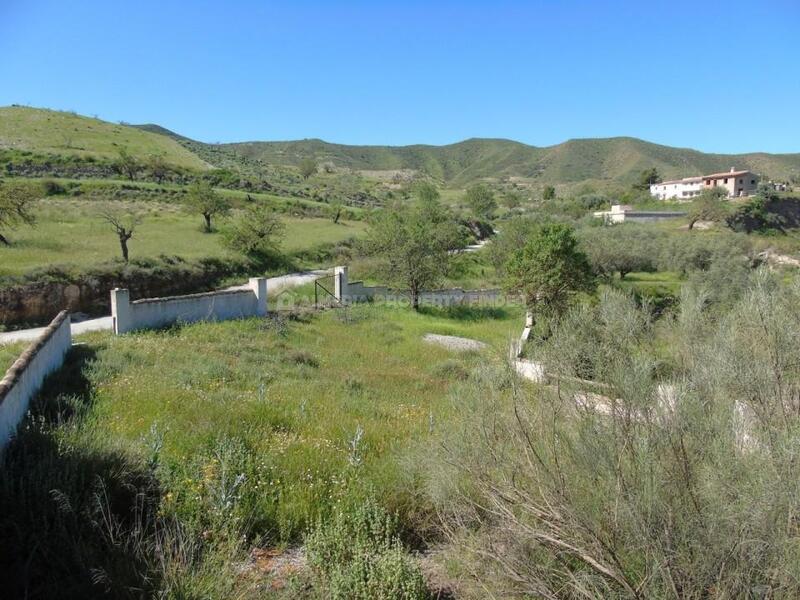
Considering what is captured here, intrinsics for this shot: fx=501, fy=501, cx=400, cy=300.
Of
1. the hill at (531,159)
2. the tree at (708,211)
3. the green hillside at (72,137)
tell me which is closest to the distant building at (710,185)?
the tree at (708,211)

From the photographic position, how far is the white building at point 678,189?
267ft

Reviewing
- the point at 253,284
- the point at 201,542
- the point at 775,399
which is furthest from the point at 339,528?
the point at 253,284

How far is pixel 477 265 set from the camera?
1629 inches

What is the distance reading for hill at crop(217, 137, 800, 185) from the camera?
402 feet

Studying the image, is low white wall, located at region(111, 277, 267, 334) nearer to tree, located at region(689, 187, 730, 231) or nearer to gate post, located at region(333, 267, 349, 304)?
gate post, located at region(333, 267, 349, 304)

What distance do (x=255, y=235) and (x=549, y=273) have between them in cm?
1674

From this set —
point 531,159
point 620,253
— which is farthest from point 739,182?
point 531,159

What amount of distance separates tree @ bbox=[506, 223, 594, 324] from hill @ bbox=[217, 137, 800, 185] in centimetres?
10176

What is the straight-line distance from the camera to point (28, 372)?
7.01m

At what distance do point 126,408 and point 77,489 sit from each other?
8.87 feet

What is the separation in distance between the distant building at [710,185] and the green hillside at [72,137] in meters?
73.1

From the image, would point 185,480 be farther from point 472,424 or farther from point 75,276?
point 75,276

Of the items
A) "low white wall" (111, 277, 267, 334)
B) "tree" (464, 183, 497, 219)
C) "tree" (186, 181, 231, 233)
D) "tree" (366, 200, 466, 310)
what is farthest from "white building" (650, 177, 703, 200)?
"low white wall" (111, 277, 267, 334)

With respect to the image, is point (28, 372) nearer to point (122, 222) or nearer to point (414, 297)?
point (414, 297)
